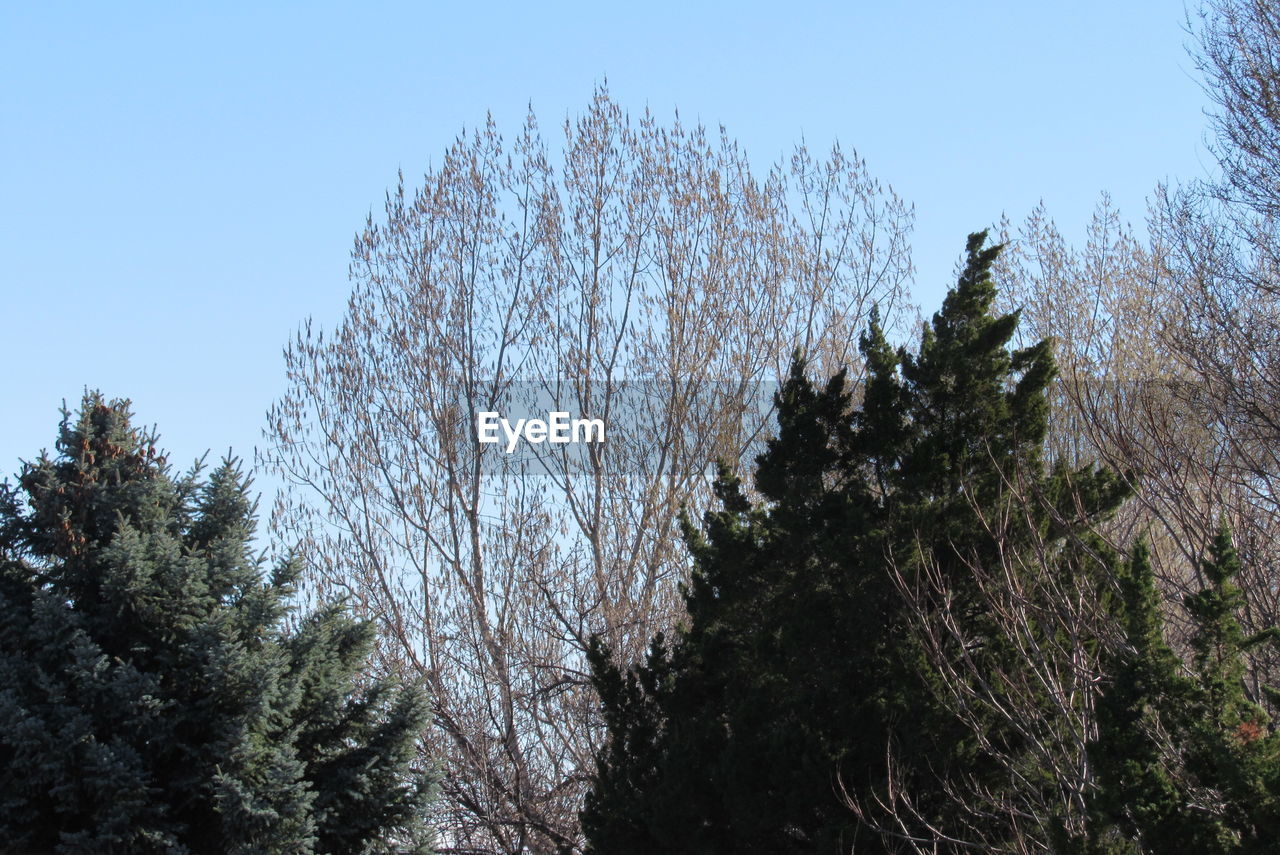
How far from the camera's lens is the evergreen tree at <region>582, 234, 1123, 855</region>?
8773 millimetres

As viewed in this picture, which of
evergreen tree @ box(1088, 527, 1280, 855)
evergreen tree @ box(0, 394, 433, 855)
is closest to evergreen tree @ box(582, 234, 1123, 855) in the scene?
evergreen tree @ box(1088, 527, 1280, 855)

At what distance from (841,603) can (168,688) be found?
17.6 feet

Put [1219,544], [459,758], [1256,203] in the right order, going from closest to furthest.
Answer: [1219,544] < [1256,203] < [459,758]

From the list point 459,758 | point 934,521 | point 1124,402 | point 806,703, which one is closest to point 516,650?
point 459,758

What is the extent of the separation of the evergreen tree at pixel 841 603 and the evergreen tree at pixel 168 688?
7.59 ft

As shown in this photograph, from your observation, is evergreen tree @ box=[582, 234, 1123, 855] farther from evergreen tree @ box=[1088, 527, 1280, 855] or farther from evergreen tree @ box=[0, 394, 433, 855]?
evergreen tree @ box=[0, 394, 433, 855]

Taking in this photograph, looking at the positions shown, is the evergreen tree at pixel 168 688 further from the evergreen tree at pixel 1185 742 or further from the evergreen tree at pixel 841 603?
the evergreen tree at pixel 1185 742

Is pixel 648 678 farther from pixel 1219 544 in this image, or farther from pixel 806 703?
pixel 1219 544

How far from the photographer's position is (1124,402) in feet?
54.1

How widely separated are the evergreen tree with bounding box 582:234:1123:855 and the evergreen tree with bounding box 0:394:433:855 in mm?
2314

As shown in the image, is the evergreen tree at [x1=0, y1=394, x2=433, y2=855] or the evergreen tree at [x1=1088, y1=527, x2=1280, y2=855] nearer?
the evergreen tree at [x1=1088, y1=527, x2=1280, y2=855]

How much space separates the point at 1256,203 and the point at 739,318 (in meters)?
7.27

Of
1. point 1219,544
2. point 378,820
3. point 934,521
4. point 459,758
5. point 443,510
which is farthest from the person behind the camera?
point 443,510

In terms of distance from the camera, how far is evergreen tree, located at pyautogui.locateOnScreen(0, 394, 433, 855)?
8.97m
